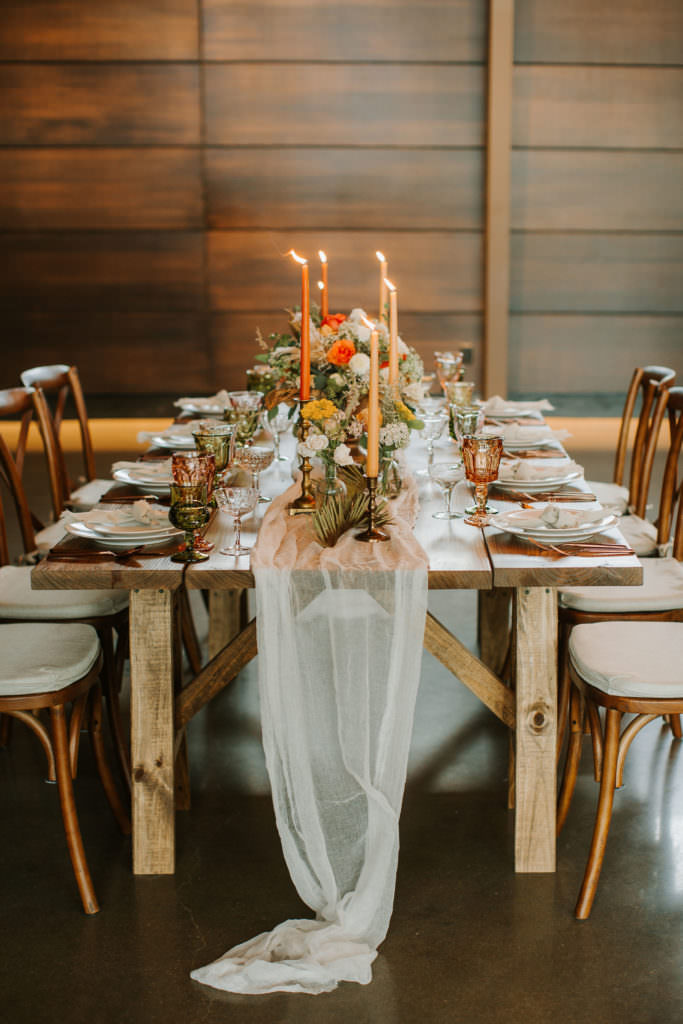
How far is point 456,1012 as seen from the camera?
1808 millimetres

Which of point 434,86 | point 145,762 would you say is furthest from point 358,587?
point 434,86

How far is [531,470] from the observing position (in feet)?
8.54

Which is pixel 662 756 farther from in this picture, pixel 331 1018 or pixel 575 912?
pixel 331 1018

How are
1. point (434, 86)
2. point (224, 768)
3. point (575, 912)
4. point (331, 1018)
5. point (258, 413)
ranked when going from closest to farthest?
point (331, 1018) → point (575, 912) → point (224, 768) → point (258, 413) → point (434, 86)

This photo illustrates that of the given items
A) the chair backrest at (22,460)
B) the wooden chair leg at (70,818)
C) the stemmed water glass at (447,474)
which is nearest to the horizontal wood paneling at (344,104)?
the chair backrest at (22,460)

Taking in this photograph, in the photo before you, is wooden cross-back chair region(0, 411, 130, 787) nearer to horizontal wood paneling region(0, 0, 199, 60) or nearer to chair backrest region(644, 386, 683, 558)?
chair backrest region(644, 386, 683, 558)

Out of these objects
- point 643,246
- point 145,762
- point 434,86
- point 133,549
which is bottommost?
point 145,762

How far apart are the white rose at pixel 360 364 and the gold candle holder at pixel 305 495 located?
0.61 feet

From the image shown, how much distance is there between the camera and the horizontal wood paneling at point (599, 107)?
19.7ft

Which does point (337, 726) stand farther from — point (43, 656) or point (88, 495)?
point (88, 495)

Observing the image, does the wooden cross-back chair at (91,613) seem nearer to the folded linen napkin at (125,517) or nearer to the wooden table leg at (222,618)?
the folded linen napkin at (125,517)

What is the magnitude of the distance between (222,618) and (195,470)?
1.16 meters

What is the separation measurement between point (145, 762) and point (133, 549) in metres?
0.43

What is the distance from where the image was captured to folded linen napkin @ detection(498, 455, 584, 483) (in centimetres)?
258
